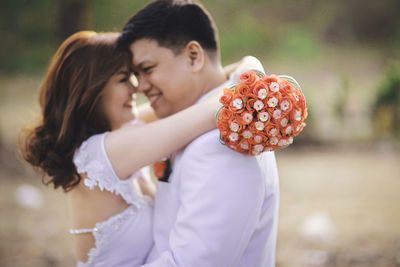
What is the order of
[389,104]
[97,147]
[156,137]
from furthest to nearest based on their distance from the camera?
[389,104]
[97,147]
[156,137]

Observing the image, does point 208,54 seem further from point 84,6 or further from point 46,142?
point 84,6

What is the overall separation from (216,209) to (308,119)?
25.3 feet

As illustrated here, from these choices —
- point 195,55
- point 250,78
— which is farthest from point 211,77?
point 250,78

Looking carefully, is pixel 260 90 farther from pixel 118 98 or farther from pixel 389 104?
pixel 389 104

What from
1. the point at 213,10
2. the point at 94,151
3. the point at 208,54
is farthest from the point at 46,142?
the point at 213,10

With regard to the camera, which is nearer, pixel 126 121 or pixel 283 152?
pixel 126 121

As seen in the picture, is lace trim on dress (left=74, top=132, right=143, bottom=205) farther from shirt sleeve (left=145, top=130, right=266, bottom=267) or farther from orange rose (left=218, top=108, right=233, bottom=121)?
orange rose (left=218, top=108, right=233, bottom=121)

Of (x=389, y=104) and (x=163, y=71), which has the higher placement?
(x=163, y=71)

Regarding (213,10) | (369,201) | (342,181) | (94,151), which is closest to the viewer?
(94,151)

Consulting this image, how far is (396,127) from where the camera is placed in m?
8.84

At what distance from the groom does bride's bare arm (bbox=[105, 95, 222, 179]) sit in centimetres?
8

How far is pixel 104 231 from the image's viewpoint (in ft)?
6.67

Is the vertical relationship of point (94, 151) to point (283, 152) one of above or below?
above

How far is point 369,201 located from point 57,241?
15.7 ft
